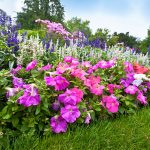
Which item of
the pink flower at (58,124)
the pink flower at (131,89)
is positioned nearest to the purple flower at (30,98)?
the pink flower at (58,124)

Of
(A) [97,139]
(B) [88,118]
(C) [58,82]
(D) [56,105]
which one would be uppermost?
(C) [58,82]

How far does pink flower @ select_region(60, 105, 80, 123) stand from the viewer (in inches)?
142

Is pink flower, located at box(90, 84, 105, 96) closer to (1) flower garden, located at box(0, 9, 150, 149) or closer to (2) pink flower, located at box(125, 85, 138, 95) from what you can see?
(1) flower garden, located at box(0, 9, 150, 149)

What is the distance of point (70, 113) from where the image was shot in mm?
3617

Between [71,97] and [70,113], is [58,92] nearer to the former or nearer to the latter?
[71,97]

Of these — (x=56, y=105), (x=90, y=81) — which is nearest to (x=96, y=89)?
(x=90, y=81)

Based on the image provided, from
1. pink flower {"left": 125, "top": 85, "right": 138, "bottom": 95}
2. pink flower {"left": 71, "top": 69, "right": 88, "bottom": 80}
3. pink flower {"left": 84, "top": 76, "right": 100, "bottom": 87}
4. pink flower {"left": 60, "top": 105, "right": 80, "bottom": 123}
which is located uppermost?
pink flower {"left": 71, "top": 69, "right": 88, "bottom": 80}

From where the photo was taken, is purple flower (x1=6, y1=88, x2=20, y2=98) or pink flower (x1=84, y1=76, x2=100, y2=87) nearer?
purple flower (x1=6, y1=88, x2=20, y2=98)

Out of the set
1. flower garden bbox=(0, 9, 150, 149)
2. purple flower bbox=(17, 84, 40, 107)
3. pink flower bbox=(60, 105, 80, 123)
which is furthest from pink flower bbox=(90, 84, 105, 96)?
purple flower bbox=(17, 84, 40, 107)

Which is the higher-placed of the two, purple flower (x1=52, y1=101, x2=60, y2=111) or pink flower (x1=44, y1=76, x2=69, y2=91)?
pink flower (x1=44, y1=76, x2=69, y2=91)

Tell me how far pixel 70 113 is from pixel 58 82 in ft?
1.22

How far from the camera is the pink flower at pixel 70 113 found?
11.9 feet

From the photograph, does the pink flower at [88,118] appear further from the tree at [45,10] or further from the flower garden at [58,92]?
the tree at [45,10]

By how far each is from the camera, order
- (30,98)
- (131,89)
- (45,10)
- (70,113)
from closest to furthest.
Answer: (30,98) < (70,113) < (131,89) < (45,10)
